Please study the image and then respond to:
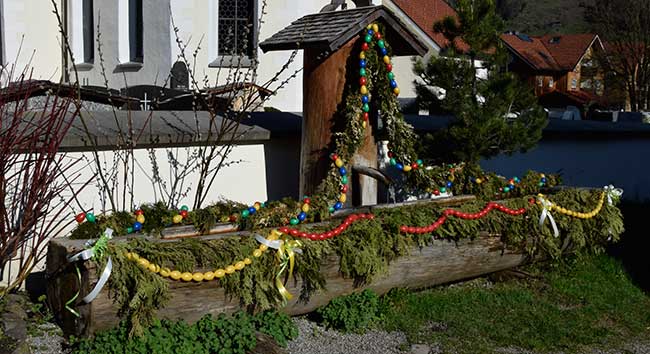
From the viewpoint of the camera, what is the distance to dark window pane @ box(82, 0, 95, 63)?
18.5 metres

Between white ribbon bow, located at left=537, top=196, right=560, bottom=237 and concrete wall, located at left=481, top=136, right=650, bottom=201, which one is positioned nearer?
white ribbon bow, located at left=537, top=196, right=560, bottom=237

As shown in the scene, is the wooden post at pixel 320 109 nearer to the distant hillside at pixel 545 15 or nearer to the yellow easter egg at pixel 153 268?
the yellow easter egg at pixel 153 268

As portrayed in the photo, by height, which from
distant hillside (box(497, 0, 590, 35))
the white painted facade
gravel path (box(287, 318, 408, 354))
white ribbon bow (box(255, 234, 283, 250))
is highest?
distant hillside (box(497, 0, 590, 35))

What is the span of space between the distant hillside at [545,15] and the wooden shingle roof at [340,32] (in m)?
78.0

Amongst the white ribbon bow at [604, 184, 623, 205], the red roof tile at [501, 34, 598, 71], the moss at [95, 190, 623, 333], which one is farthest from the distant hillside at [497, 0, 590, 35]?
the moss at [95, 190, 623, 333]

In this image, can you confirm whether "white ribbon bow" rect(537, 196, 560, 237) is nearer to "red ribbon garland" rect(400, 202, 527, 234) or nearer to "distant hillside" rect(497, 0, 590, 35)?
"red ribbon garland" rect(400, 202, 527, 234)

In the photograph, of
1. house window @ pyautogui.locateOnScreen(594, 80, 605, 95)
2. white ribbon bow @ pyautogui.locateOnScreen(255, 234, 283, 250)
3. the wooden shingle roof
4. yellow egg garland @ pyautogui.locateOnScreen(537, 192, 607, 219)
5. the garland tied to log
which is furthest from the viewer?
house window @ pyautogui.locateOnScreen(594, 80, 605, 95)

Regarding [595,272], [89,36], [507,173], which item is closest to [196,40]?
[89,36]

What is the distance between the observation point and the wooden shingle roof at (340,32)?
23.3 feet

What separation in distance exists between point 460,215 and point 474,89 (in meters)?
2.06

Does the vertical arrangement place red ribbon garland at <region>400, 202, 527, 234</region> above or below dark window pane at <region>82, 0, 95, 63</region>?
below

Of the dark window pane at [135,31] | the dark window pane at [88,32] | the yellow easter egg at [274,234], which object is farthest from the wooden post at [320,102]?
the dark window pane at [88,32]

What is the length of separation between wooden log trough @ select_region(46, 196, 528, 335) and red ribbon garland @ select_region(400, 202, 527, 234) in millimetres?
179

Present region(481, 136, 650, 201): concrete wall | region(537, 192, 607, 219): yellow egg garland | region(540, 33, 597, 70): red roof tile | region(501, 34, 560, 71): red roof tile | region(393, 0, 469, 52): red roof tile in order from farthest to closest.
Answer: region(540, 33, 597, 70): red roof tile, region(501, 34, 560, 71): red roof tile, region(393, 0, 469, 52): red roof tile, region(481, 136, 650, 201): concrete wall, region(537, 192, 607, 219): yellow egg garland
